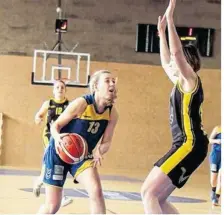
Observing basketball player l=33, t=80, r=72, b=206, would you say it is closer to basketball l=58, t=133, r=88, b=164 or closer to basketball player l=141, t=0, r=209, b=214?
basketball l=58, t=133, r=88, b=164

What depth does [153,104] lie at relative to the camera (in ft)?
65.7

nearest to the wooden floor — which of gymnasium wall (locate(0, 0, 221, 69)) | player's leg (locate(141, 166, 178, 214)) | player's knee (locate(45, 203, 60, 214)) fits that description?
player's knee (locate(45, 203, 60, 214))

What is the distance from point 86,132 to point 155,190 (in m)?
1.09

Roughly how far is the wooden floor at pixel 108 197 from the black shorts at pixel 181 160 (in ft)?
10.7

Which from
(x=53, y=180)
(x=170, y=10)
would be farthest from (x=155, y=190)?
(x=170, y=10)

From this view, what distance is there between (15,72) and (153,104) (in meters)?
4.27

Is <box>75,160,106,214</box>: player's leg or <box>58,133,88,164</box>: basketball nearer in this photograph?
<box>75,160,106,214</box>: player's leg

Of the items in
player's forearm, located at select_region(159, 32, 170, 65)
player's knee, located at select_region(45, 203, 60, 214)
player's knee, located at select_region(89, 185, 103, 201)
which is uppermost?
player's forearm, located at select_region(159, 32, 170, 65)

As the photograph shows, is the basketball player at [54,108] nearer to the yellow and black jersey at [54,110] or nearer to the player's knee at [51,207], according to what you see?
the yellow and black jersey at [54,110]

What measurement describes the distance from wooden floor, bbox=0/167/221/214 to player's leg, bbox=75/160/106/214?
2525mm

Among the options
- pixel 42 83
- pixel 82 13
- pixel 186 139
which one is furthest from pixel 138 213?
pixel 82 13

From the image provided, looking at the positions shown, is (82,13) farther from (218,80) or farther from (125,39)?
(218,80)

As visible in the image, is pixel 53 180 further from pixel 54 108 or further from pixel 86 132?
pixel 54 108

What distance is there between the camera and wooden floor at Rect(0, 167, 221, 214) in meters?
9.25
